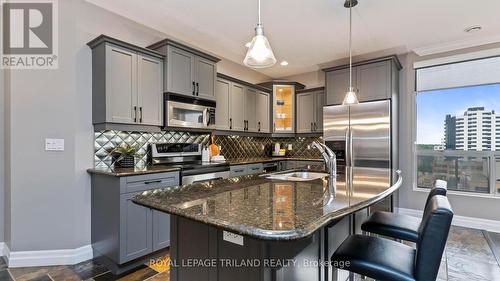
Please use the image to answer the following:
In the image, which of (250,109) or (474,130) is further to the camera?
(250,109)

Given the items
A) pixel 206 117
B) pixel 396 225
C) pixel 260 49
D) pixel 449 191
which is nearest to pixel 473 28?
pixel 449 191

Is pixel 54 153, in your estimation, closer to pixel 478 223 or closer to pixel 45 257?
pixel 45 257

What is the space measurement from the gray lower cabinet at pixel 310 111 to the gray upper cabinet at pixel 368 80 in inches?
16.7

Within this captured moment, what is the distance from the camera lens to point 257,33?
1653 mm

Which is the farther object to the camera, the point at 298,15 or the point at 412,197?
the point at 412,197

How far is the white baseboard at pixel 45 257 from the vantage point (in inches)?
97.0

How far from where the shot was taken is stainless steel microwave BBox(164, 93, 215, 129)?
10.5 feet

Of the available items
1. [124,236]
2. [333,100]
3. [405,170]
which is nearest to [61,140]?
[124,236]

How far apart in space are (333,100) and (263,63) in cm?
294

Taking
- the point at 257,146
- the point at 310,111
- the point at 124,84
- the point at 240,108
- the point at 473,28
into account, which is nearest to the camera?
the point at 124,84

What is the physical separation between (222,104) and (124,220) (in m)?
2.26

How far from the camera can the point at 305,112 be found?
5000 millimetres

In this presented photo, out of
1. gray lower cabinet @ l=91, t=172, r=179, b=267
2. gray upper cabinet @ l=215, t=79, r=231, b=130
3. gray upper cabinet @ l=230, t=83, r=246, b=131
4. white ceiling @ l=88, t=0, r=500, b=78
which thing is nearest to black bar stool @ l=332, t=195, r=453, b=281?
gray lower cabinet @ l=91, t=172, r=179, b=267

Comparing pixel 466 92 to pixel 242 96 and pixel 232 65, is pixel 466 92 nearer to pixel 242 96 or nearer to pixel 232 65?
pixel 242 96
